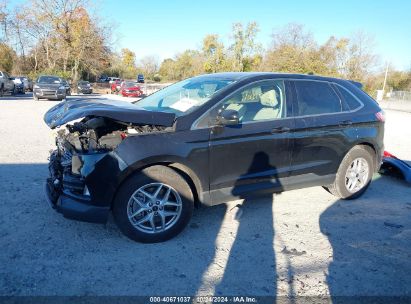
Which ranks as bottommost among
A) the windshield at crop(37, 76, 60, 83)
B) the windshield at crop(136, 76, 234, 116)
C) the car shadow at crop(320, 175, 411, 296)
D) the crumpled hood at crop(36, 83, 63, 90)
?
the car shadow at crop(320, 175, 411, 296)

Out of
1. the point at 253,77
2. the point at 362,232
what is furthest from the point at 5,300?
the point at 362,232

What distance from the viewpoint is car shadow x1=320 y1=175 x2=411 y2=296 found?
3.01 metres

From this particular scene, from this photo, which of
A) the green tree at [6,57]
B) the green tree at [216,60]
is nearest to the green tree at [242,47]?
the green tree at [216,60]

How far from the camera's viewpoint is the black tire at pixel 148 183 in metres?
3.39

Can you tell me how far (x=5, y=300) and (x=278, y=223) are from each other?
2.92 m

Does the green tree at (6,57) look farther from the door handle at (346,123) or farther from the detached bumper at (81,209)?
the door handle at (346,123)

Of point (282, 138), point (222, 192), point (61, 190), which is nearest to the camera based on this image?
point (61, 190)

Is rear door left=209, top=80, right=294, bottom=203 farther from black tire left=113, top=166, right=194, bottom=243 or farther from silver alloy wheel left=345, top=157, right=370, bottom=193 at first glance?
silver alloy wheel left=345, top=157, right=370, bottom=193

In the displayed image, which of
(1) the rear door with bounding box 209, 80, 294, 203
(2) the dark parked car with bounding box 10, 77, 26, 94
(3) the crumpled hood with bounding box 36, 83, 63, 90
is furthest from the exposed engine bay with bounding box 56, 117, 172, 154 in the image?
(2) the dark parked car with bounding box 10, 77, 26, 94

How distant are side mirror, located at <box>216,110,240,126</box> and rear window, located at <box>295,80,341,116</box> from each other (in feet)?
3.64

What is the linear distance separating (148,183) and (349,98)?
10.5ft

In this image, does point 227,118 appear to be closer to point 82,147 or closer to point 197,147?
point 197,147

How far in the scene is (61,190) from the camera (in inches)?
139

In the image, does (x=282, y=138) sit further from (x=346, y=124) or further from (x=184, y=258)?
(x=184, y=258)
